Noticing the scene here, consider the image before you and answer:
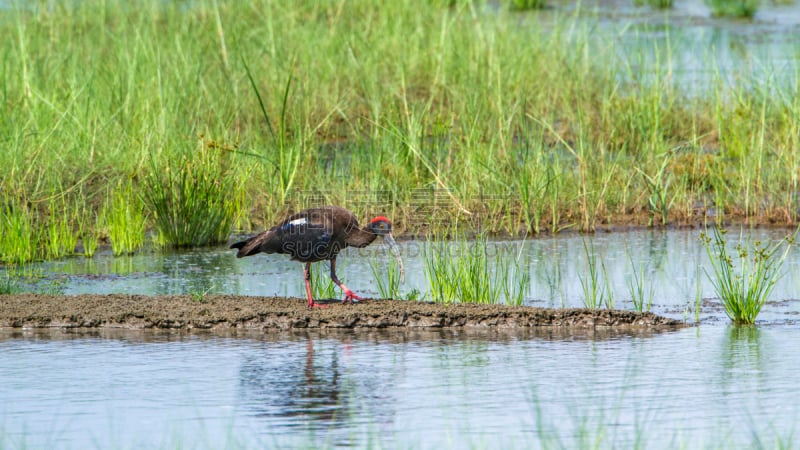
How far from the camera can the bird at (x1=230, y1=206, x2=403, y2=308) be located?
892 centimetres

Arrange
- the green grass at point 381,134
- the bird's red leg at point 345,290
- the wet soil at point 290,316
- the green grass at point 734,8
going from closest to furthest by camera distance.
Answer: the wet soil at point 290,316 → the bird's red leg at point 345,290 → the green grass at point 381,134 → the green grass at point 734,8

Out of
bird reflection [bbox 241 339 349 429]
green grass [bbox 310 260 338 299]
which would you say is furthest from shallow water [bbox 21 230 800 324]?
bird reflection [bbox 241 339 349 429]

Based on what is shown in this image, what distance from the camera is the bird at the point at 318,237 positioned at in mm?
8922

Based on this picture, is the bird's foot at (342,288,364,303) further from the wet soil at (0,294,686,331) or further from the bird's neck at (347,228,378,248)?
the bird's neck at (347,228,378,248)

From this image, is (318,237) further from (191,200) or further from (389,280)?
(191,200)

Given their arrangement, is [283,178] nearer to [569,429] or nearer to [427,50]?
[427,50]

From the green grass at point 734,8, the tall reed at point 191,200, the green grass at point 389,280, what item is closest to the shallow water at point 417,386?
the green grass at point 389,280

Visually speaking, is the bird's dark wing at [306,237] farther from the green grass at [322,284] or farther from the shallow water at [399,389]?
the shallow water at [399,389]

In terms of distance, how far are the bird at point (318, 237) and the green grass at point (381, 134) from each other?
2.13 meters

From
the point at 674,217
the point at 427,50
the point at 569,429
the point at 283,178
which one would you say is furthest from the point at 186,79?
the point at 569,429

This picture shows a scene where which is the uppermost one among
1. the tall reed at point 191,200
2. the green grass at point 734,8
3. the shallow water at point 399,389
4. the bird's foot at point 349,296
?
the green grass at point 734,8

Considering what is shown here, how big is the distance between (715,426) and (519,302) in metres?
2.74

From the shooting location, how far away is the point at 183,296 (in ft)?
30.6

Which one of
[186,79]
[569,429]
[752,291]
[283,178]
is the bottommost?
[569,429]
